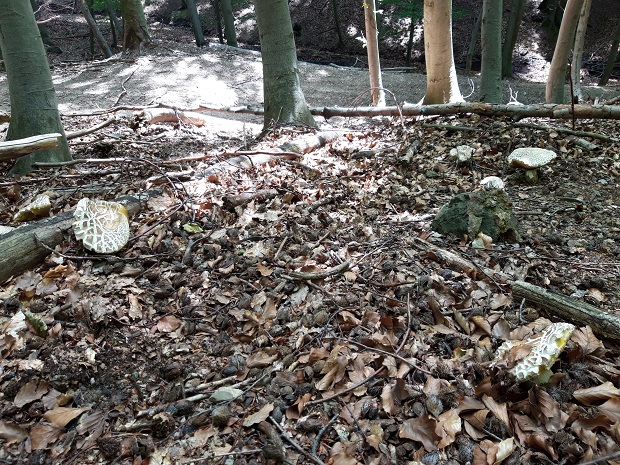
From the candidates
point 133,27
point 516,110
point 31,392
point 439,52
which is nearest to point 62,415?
point 31,392

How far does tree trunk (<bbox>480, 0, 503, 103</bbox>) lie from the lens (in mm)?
6898

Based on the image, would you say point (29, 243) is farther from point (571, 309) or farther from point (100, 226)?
point (571, 309)

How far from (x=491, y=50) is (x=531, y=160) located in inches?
157

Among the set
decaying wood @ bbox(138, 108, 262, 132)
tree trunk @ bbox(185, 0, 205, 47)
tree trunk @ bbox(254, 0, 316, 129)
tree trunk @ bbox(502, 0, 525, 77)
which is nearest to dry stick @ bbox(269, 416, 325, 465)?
tree trunk @ bbox(254, 0, 316, 129)

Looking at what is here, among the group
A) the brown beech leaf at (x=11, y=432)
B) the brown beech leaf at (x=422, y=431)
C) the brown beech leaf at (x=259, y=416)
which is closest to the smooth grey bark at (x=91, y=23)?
the brown beech leaf at (x=11, y=432)

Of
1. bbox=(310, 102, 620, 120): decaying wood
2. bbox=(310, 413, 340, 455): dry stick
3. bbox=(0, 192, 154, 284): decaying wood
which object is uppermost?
bbox=(310, 102, 620, 120): decaying wood

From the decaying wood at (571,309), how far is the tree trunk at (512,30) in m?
14.0

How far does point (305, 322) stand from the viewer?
2316 millimetres

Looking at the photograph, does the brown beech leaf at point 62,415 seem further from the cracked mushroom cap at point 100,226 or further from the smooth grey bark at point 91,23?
the smooth grey bark at point 91,23

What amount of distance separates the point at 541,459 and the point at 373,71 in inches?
331

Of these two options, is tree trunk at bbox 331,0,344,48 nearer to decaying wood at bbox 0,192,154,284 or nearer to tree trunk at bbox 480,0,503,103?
tree trunk at bbox 480,0,503,103

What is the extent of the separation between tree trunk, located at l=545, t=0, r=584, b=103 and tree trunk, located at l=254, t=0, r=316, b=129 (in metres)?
5.25

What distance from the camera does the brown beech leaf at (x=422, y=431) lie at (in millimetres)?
1631

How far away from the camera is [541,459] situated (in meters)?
1.54
